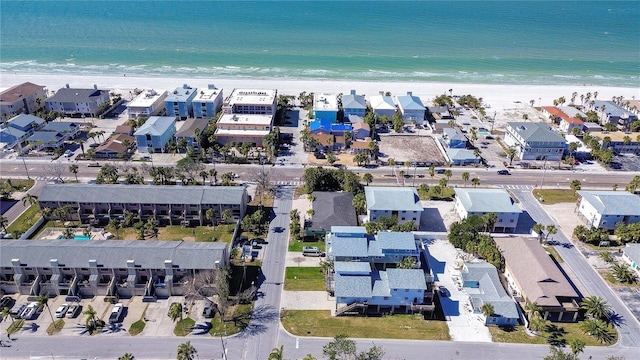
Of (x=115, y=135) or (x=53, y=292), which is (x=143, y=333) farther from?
(x=115, y=135)

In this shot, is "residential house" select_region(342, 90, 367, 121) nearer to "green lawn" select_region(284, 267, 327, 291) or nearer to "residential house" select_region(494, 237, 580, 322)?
"residential house" select_region(494, 237, 580, 322)

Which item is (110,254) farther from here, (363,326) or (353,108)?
(353,108)

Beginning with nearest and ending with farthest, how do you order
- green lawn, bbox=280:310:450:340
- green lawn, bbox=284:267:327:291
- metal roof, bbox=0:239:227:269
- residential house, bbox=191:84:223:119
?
1. green lawn, bbox=280:310:450:340
2. metal roof, bbox=0:239:227:269
3. green lawn, bbox=284:267:327:291
4. residential house, bbox=191:84:223:119

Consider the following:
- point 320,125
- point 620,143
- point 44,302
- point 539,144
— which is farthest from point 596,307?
point 320,125

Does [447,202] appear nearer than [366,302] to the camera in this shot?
No

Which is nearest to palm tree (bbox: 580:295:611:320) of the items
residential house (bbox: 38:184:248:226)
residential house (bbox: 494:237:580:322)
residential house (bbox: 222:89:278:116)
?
residential house (bbox: 494:237:580:322)

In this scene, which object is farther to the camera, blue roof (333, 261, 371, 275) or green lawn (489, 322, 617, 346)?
blue roof (333, 261, 371, 275)

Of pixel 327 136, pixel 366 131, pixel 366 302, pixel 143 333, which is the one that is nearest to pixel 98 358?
pixel 143 333
